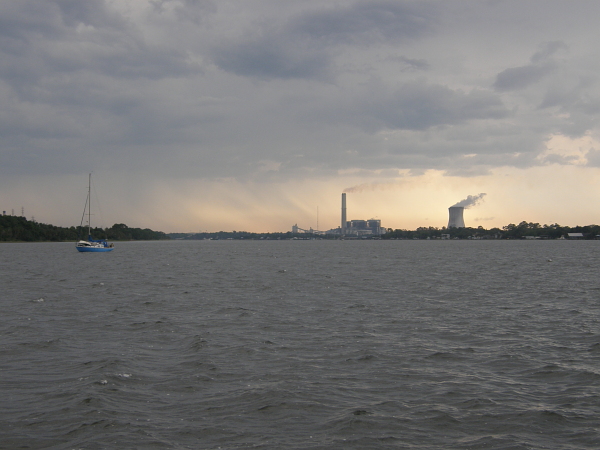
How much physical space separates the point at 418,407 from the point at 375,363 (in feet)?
15.2

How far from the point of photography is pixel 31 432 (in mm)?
12219

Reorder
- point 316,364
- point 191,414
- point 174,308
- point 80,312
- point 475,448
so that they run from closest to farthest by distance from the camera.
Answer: point 475,448 < point 191,414 < point 316,364 < point 80,312 < point 174,308

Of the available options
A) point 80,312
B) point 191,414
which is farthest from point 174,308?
point 191,414

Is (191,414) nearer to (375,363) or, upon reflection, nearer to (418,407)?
(418,407)

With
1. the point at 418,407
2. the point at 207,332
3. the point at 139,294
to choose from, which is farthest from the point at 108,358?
the point at 139,294

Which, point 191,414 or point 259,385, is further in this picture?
point 259,385

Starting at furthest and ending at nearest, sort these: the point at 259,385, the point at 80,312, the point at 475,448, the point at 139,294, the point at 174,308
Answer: the point at 139,294
the point at 174,308
the point at 80,312
the point at 259,385
the point at 475,448

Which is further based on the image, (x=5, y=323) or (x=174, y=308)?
(x=174, y=308)

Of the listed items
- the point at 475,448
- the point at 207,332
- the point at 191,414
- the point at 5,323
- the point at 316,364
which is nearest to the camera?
the point at 475,448

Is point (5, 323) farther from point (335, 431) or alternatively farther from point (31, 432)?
point (335, 431)

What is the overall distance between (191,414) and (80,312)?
2044 centimetres

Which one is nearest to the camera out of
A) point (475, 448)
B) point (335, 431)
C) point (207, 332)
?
point (475, 448)

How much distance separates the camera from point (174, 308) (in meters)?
33.0

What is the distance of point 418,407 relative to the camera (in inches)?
553
